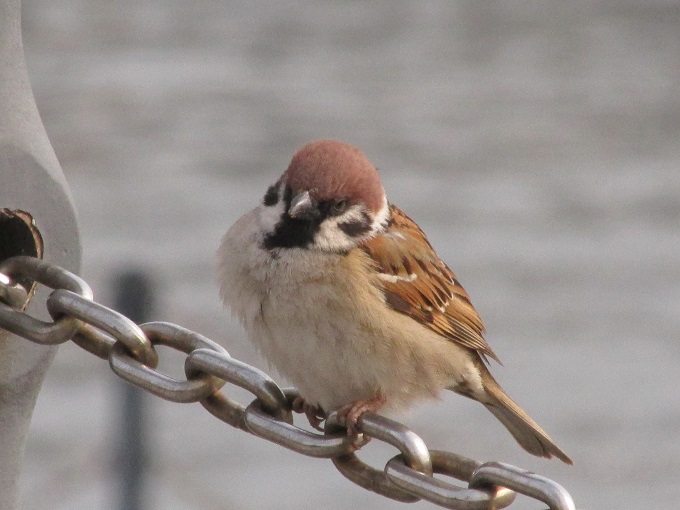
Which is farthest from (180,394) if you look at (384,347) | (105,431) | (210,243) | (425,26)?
(425,26)

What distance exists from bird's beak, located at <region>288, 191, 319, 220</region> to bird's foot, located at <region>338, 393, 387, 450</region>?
0.32 m

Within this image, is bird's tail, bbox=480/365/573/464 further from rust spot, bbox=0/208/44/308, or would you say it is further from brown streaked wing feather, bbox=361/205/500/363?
rust spot, bbox=0/208/44/308

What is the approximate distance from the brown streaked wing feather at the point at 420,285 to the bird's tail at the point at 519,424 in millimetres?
60

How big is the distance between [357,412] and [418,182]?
3.92m

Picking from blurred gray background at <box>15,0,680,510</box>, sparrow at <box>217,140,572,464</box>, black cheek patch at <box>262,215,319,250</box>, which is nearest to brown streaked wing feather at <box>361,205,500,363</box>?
sparrow at <box>217,140,572,464</box>

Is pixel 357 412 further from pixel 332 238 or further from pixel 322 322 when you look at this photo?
pixel 332 238

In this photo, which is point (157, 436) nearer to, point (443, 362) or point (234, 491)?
point (234, 491)

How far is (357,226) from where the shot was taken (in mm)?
2373

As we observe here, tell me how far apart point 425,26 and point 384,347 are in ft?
17.7

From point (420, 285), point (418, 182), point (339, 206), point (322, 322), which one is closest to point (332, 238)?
point (339, 206)

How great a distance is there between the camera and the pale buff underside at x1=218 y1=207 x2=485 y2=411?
2.22 meters

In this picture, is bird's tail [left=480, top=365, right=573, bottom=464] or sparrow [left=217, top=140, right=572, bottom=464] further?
bird's tail [left=480, top=365, right=573, bottom=464]

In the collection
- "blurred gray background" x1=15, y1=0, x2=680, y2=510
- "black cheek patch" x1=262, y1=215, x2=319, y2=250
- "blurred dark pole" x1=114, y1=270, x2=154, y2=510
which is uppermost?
"blurred gray background" x1=15, y1=0, x2=680, y2=510

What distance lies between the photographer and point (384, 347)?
2281 millimetres
